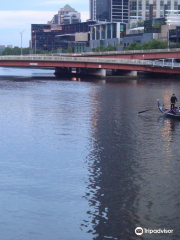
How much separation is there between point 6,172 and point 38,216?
6.07 meters

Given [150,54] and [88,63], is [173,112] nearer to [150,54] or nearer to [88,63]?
[88,63]

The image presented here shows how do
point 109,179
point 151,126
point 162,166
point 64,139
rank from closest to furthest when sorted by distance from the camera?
point 109,179, point 162,166, point 64,139, point 151,126

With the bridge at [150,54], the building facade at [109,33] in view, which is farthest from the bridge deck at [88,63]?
the building facade at [109,33]

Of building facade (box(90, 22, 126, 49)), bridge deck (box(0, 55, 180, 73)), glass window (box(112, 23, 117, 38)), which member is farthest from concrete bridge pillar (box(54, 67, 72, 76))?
glass window (box(112, 23, 117, 38))

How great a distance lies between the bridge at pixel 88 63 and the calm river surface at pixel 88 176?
175 ft

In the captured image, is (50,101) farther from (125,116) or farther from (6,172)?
(6,172)

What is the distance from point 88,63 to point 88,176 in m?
74.7

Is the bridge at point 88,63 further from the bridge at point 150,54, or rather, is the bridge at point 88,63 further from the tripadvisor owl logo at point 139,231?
the tripadvisor owl logo at point 139,231

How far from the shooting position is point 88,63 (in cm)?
9488

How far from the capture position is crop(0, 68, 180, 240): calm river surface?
16297 mm

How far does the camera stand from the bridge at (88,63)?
93500 mm

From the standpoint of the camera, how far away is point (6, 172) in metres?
22.5

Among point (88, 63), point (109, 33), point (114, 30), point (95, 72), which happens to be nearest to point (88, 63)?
point (88, 63)

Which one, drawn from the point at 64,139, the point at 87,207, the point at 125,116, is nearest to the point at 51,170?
the point at 87,207
